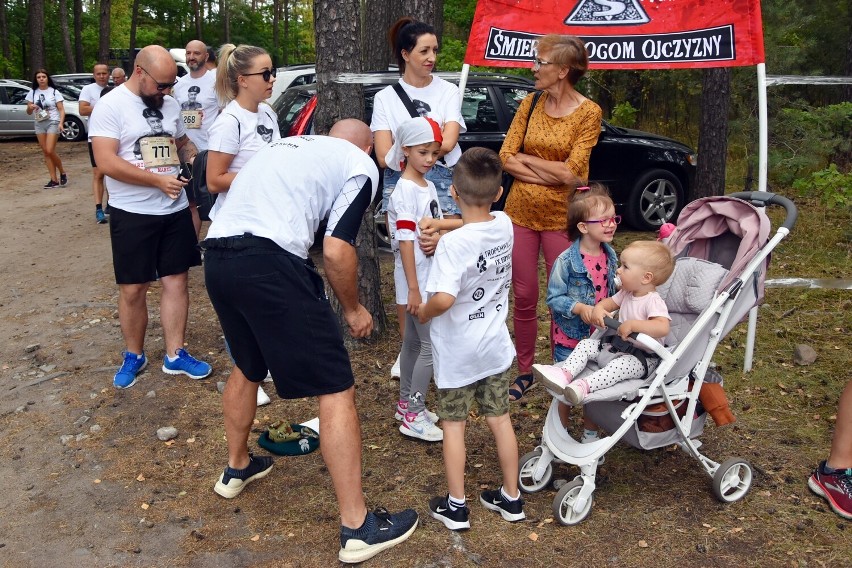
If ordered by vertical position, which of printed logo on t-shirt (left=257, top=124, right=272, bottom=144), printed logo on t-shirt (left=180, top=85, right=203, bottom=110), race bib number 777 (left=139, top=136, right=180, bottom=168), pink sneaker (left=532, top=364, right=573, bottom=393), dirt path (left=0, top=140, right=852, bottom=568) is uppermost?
printed logo on t-shirt (left=180, top=85, right=203, bottom=110)

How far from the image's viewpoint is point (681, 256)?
427cm

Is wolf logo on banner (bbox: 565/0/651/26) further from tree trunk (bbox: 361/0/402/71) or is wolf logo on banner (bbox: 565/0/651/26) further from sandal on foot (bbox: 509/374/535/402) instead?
tree trunk (bbox: 361/0/402/71)

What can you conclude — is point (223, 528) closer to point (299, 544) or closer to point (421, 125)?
point (299, 544)

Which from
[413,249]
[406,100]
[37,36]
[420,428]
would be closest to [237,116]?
[406,100]

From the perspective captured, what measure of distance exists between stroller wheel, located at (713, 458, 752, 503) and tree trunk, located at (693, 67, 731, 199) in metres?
5.40

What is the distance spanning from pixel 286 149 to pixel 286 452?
69.9 inches

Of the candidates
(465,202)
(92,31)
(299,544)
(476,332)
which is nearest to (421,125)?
(465,202)

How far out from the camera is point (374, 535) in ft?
11.3

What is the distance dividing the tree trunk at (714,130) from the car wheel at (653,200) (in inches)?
19.4

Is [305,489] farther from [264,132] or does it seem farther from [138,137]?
[138,137]

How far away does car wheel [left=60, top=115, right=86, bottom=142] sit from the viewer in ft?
70.4

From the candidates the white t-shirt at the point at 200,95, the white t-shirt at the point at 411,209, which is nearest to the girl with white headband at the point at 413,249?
the white t-shirt at the point at 411,209

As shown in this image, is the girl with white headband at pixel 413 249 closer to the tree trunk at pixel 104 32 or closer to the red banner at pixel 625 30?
the red banner at pixel 625 30

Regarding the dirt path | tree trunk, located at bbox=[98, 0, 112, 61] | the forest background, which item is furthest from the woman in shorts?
tree trunk, located at bbox=[98, 0, 112, 61]
